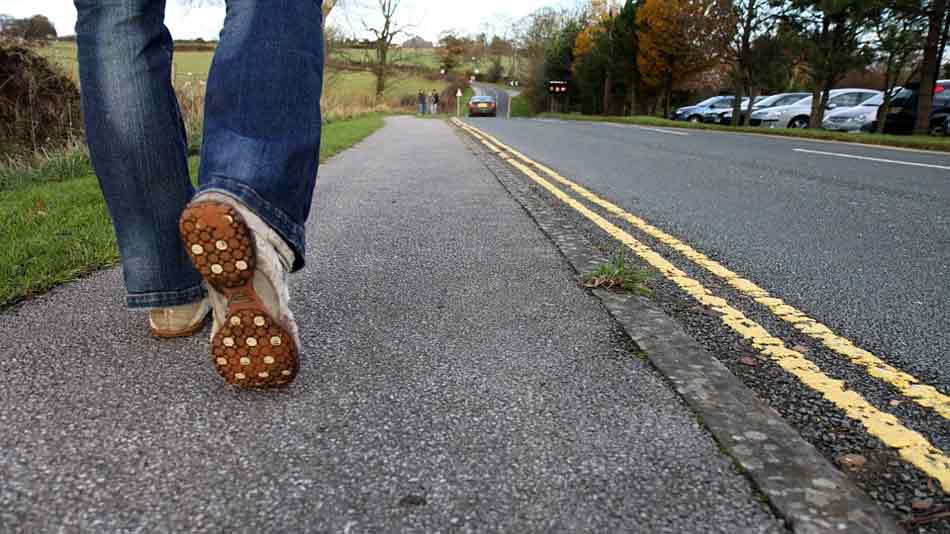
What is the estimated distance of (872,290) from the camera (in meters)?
2.49

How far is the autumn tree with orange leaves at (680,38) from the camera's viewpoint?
2416cm

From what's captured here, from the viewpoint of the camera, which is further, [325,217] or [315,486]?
[325,217]

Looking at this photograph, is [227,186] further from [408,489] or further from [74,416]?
[408,489]

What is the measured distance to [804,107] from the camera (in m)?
22.2

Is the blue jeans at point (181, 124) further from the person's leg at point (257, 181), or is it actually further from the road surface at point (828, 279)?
the road surface at point (828, 279)

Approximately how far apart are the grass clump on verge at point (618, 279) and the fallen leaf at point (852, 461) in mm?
1105

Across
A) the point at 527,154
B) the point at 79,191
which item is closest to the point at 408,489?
the point at 79,191

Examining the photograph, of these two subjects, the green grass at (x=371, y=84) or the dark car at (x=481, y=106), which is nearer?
the green grass at (x=371, y=84)

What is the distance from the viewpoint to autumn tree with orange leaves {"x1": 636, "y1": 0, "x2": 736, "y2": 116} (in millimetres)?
24156

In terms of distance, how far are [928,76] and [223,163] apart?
18.6 m

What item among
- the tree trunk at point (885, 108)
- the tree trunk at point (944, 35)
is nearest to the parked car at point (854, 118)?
the tree trunk at point (885, 108)

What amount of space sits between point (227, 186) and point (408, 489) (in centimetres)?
72

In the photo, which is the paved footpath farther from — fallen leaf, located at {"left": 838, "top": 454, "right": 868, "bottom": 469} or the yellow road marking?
the yellow road marking

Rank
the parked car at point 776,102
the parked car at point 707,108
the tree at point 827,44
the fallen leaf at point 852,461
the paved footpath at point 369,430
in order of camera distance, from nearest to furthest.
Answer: the paved footpath at point 369,430, the fallen leaf at point 852,461, the tree at point 827,44, the parked car at point 776,102, the parked car at point 707,108
